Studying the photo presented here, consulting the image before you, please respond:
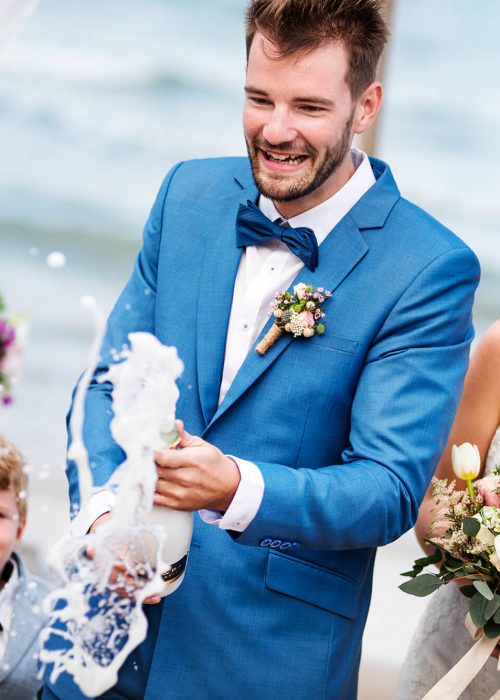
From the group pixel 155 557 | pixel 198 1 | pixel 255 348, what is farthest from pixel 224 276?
pixel 198 1

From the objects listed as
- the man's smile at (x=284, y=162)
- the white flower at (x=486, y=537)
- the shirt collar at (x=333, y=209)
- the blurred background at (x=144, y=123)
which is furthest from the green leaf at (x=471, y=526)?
the blurred background at (x=144, y=123)

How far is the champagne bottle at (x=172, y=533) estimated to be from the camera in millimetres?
1767

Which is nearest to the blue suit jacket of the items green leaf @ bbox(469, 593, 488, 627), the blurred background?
green leaf @ bbox(469, 593, 488, 627)

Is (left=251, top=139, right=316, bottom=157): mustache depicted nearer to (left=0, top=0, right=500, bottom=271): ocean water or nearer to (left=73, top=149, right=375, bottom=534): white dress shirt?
(left=73, top=149, right=375, bottom=534): white dress shirt

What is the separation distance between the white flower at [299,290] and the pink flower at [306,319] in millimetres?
35

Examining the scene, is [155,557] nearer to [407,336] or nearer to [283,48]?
[407,336]

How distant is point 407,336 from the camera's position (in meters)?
2.07

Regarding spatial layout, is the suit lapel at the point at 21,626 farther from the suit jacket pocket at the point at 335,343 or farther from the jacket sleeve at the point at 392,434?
the suit jacket pocket at the point at 335,343

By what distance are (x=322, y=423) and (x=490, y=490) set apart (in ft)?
1.37

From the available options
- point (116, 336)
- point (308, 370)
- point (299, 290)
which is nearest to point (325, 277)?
point (299, 290)

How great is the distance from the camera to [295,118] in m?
2.06

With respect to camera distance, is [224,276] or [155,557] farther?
[224,276]

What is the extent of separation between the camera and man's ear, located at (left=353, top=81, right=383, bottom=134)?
2201 mm

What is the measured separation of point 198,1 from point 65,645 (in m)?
11.9
